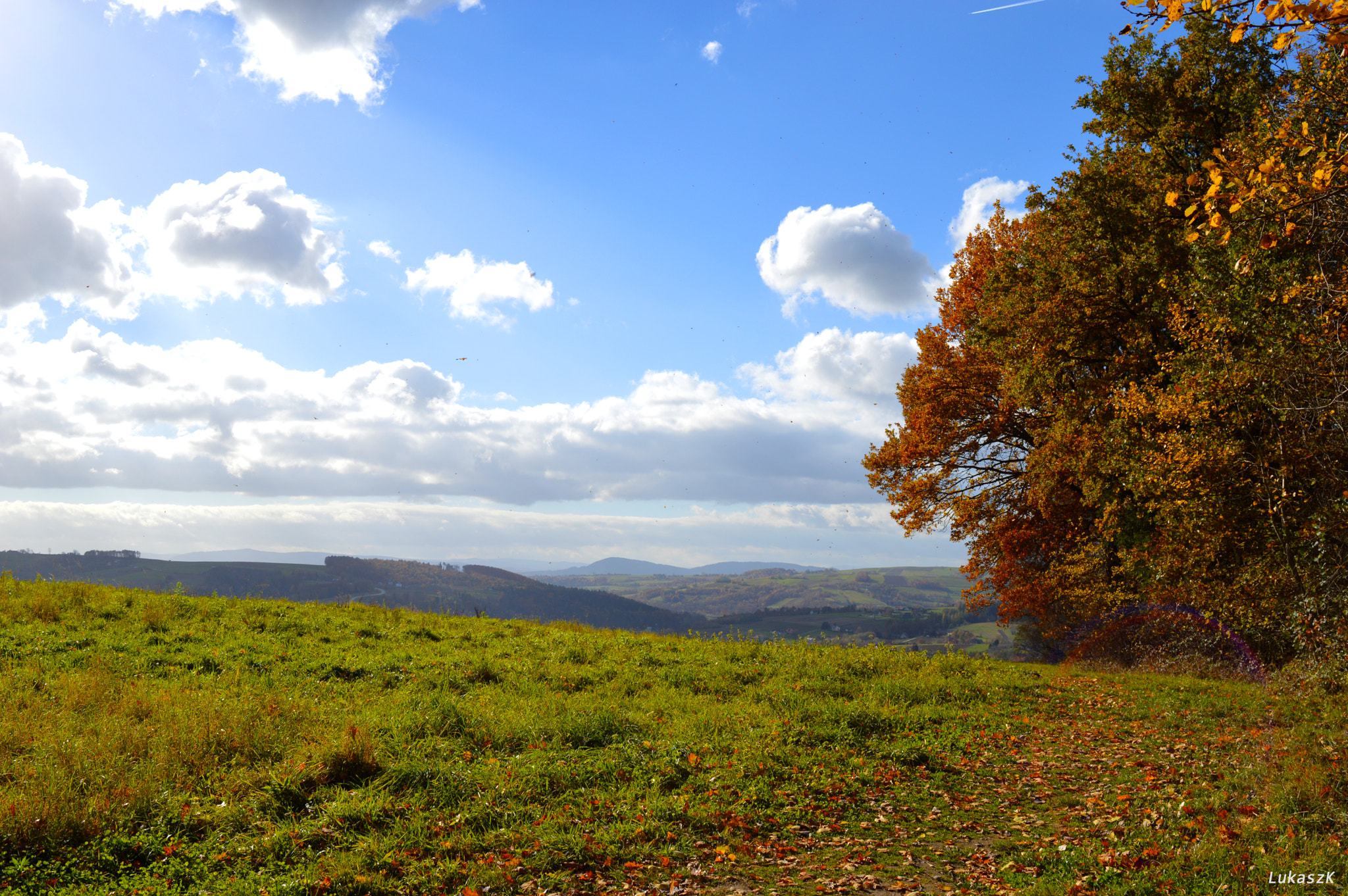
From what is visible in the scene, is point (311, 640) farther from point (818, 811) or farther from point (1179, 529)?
point (1179, 529)

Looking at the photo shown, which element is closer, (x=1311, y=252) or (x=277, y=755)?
(x=277, y=755)

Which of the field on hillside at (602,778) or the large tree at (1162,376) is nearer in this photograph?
the field on hillside at (602,778)

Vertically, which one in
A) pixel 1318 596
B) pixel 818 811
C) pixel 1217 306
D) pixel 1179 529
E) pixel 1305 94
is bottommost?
pixel 818 811

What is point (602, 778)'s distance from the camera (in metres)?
9.69

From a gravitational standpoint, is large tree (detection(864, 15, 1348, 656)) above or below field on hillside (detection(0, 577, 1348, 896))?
above

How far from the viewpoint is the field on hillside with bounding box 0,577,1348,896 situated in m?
7.30

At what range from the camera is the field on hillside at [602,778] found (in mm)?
7301

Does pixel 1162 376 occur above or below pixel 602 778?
above

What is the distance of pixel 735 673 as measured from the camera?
650 inches

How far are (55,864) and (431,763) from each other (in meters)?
3.80

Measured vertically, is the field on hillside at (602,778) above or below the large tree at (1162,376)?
below

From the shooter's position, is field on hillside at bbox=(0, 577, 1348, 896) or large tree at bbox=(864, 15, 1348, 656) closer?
field on hillside at bbox=(0, 577, 1348, 896)

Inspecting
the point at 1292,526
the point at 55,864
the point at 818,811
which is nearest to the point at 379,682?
the point at 55,864

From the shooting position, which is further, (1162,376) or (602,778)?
(1162,376)
